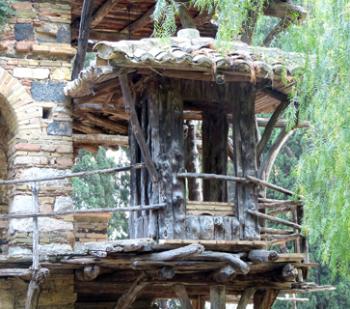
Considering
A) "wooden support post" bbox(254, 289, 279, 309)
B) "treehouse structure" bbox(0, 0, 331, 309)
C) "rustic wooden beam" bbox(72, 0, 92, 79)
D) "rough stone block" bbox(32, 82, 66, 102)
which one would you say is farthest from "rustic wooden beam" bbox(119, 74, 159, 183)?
"wooden support post" bbox(254, 289, 279, 309)

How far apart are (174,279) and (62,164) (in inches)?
77.7

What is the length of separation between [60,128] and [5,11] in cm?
159

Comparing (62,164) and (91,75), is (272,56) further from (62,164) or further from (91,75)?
(62,164)

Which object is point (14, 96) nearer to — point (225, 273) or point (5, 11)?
point (5, 11)

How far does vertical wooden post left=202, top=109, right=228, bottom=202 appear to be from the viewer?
11086 mm

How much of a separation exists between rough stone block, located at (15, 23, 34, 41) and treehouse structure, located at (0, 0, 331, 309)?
0.05 feet

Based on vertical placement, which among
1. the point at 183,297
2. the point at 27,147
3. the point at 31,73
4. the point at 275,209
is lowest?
the point at 183,297

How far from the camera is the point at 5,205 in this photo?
1219 cm

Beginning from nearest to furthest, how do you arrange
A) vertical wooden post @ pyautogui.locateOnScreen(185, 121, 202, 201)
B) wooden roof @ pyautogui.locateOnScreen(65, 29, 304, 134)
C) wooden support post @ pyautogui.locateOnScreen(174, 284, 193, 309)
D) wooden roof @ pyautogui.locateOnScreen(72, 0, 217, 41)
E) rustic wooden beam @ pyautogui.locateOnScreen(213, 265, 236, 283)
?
wooden roof @ pyautogui.locateOnScreen(65, 29, 304, 134) → rustic wooden beam @ pyautogui.locateOnScreen(213, 265, 236, 283) → wooden support post @ pyautogui.locateOnScreen(174, 284, 193, 309) → wooden roof @ pyautogui.locateOnScreen(72, 0, 217, 41) → vertical wooden post @ pyautogui.locateOnScreen(185, 121, 202, 201)

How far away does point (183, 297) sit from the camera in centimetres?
1070

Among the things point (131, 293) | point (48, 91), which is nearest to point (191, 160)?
point (48, 91)

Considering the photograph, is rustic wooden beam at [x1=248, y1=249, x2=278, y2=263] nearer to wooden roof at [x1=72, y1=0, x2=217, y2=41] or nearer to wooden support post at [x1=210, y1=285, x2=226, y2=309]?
wooden support post at [x1=210, y1=285, x2=226, y2=309]

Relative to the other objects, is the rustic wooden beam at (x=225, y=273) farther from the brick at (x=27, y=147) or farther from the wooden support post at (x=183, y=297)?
the brick at (x=27, y=147)

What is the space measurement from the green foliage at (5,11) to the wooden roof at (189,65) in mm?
1221
